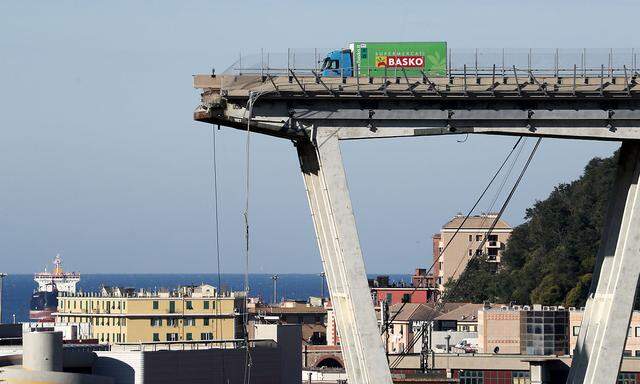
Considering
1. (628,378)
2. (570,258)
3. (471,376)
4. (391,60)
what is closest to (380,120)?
(391,60)

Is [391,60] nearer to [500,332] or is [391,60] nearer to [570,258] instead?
[500,332]

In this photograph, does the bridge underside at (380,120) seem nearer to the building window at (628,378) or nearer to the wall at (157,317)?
the building window at (628,378)

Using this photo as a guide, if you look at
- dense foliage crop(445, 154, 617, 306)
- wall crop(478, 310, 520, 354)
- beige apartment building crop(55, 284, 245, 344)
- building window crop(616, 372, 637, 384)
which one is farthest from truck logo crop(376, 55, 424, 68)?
beige apartment building crop(55, 284, 245, 344)

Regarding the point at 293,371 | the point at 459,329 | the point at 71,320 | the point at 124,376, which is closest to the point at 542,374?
the point at 293,371

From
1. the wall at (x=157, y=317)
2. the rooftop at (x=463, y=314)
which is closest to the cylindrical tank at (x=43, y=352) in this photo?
the wall at (x=157, y=317)

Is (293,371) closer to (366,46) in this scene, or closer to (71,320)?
(366,46)

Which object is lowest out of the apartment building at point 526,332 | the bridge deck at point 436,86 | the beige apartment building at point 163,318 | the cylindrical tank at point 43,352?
the cylindrical tank at point 43,352

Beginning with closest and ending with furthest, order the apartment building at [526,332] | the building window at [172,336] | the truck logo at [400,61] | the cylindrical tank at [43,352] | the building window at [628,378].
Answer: the truck logo at [400,61]
the cylindrical tank at [43,352]
the building window at [628,378]
the apartment building at [526,332]
the building window at [172,336]

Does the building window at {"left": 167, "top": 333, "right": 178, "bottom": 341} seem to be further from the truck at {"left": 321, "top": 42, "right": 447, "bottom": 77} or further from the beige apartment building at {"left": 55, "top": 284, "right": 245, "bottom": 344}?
the truck at {"left": 321, "top": 42, "right": 447, "bottom": 77}

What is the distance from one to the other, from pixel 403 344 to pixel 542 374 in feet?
201

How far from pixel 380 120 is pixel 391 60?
1.84m

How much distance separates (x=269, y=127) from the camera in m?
58.5

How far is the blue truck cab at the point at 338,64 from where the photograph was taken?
58594 millimetres

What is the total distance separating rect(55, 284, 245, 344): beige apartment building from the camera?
6826 inches
